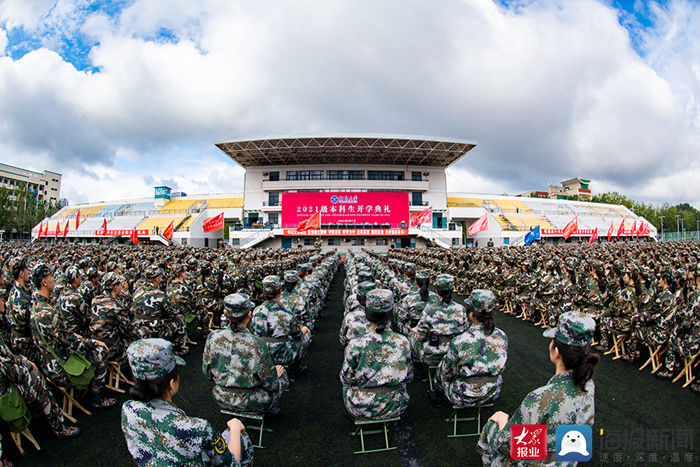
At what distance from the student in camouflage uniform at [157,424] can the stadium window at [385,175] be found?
131 ft

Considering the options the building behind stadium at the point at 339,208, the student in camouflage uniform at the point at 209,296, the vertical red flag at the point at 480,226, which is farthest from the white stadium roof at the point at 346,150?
the student in camouflage uniform at the point at 209,296

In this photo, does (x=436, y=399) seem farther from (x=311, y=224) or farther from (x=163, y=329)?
(x=311, y=224)

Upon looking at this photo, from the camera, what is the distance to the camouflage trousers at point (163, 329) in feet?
15.9

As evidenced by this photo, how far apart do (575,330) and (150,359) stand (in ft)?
7.48

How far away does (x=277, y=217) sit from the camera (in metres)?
39.7

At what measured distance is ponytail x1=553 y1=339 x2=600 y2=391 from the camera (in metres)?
1.83

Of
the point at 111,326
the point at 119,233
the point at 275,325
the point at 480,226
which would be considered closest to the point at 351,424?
the point at 275,325

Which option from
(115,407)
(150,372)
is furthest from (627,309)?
(115,407)

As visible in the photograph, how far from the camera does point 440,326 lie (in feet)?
13.4

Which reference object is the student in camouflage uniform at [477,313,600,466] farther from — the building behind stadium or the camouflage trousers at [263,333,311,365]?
the building behind stadium

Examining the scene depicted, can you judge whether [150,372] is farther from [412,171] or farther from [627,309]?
[412,171]

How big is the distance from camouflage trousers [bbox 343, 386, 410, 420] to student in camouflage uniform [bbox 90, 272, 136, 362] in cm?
318

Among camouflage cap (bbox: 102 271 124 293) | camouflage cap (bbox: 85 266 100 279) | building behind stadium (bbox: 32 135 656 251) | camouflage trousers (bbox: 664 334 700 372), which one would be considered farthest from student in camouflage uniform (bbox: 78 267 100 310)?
building behind stadium (bbox: 32 135 656 251)

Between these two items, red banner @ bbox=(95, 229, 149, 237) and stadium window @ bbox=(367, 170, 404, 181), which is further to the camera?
stadium window @ bbox=(367, 170, 404, 181)
